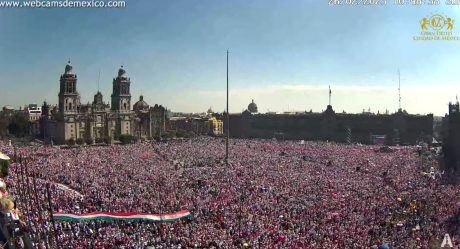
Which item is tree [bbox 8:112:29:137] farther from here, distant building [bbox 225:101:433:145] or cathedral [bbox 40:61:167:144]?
distant building [bbox 225:101:433:145]

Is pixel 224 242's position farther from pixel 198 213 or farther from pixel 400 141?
pixel 400 141

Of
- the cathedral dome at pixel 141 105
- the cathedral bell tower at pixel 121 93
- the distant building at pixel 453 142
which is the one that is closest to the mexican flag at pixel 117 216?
the distant building at pixel 453 142

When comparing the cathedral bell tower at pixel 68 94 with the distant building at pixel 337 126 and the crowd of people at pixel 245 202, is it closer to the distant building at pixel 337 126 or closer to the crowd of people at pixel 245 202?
the distant building at pixel 337 126

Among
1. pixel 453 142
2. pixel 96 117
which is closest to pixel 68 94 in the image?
pixel 96 117

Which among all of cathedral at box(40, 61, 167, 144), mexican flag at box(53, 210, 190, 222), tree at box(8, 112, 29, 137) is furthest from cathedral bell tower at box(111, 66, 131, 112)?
mexican flag at box(53, 210, 190, 222)

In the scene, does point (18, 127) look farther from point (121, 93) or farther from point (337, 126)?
point (337, 126)

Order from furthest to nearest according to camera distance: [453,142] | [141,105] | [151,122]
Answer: [141,105], [151,122], [453,142]
